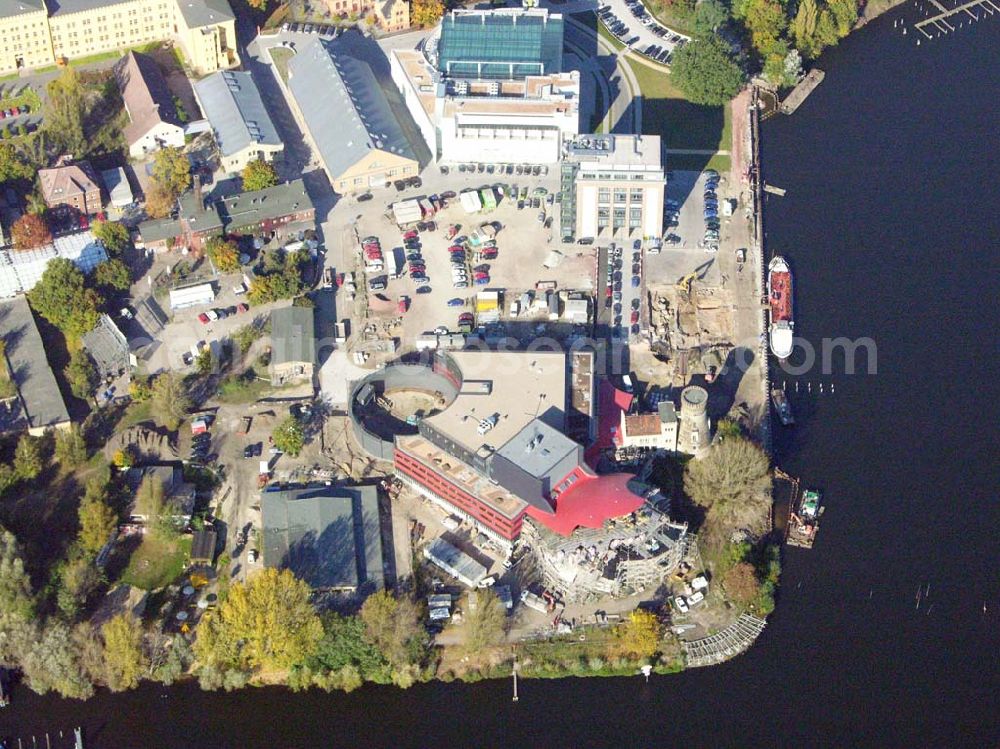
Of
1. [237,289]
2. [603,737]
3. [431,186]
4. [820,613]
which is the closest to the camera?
[603,737]

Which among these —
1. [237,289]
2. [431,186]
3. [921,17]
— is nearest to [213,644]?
[237,289]

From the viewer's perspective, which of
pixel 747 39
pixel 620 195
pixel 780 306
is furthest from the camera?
pixel 747 39

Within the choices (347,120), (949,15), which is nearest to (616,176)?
(347,120)

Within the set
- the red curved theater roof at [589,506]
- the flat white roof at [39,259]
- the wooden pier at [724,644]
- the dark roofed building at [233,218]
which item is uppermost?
the dark roofed building at [233,218]

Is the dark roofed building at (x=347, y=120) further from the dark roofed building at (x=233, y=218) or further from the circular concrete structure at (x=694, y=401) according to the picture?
the circular concrete structure at (x=694, y=401)

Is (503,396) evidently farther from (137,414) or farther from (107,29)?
(107,29)

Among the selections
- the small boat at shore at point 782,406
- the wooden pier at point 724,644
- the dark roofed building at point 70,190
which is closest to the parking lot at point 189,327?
the dark roofed building at point 70,190

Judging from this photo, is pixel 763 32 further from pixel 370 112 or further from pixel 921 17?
pixel 370 112
